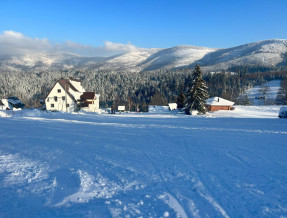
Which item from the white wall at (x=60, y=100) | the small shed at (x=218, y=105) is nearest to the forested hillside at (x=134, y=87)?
the small shed at (x=218, y=105)

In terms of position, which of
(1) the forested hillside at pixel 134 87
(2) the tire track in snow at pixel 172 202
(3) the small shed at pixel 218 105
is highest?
(1) the forested hillside at pixel 134 87

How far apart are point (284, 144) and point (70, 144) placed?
41.1 ft

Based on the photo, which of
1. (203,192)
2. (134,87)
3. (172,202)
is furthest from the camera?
(134,87)

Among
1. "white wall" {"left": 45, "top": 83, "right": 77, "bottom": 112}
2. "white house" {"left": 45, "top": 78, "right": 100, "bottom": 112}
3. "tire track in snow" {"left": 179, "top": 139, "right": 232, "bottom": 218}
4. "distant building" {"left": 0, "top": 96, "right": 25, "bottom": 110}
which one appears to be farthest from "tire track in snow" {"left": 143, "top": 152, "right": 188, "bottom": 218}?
"distant building" {"left": 0, "top": 96, "right": 25, "bottom": 110}

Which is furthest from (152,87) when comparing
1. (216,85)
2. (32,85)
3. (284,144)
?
(284,144)

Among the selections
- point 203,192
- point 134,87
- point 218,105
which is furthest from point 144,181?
point 134,87

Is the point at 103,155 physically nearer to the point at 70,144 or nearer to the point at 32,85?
the point at 70,144

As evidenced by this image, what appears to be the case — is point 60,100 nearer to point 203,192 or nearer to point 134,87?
point 203,192

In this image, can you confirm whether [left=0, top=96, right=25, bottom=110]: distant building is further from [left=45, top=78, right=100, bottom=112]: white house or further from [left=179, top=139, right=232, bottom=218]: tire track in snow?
[left=179, top=139, right=232, bottom=218]: tire track in snow

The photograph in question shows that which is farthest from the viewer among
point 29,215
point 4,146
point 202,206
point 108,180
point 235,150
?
point 4,146

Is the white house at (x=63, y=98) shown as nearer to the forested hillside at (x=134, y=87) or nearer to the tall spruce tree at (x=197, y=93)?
the tall spruce tree at (x=197, y=93)

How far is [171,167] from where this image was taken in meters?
7.22

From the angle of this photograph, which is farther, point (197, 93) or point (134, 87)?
point (134, 87)

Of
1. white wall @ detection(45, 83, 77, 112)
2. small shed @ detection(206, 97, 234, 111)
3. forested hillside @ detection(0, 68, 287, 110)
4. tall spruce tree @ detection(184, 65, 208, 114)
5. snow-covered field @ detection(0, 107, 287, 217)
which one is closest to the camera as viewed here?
snow-covered field @ detection(0, 107, 287, 217)
